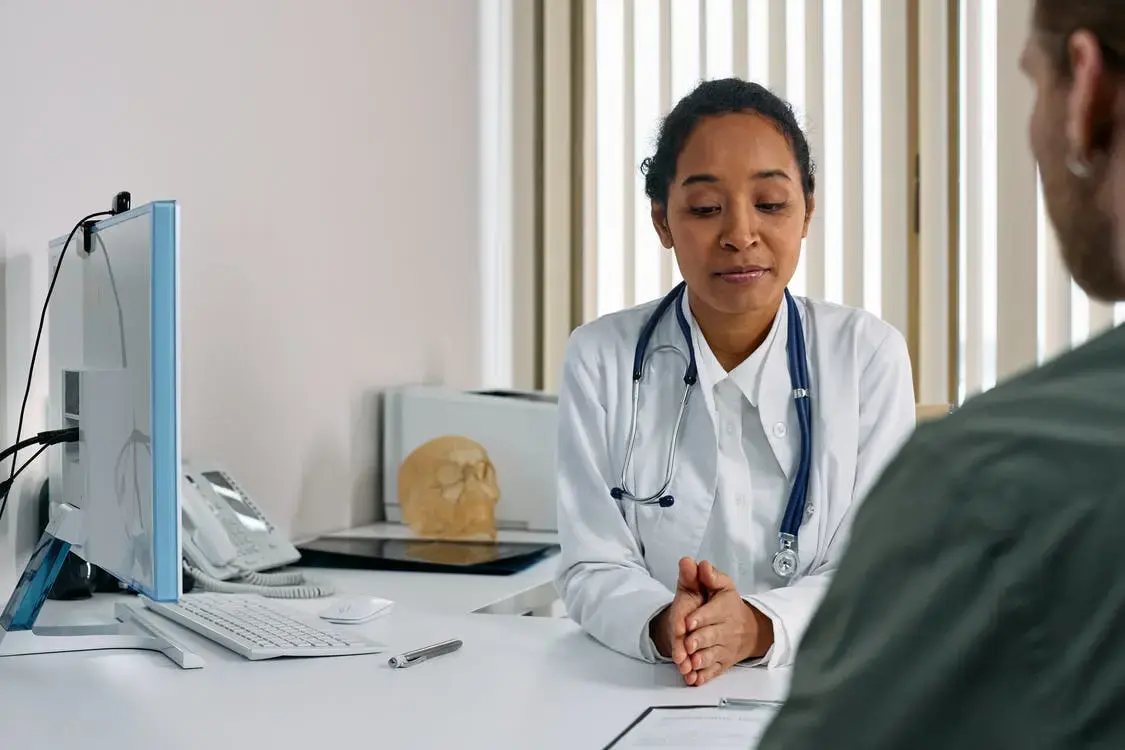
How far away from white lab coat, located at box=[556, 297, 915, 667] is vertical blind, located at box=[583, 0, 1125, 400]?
1.44 metres

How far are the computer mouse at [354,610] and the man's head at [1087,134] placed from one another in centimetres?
126

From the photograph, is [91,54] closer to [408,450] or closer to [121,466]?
[121,466]

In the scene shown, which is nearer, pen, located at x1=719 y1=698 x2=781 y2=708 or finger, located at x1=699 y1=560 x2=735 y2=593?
pen, located at x1=719 y1=698 x2=781 y2=708

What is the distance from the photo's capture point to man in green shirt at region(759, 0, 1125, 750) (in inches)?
16.8

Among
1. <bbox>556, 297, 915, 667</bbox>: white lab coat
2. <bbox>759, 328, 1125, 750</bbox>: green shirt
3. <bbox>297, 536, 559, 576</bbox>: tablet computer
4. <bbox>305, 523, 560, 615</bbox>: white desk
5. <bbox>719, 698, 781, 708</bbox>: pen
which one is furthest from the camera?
<bbox>297, 536, 559, 576</bbox>: tablet computer

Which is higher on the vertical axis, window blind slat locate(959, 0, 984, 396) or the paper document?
window blind slat locate(959, 0, 984, 396)

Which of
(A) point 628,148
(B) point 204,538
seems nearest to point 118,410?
(B) point 204,538

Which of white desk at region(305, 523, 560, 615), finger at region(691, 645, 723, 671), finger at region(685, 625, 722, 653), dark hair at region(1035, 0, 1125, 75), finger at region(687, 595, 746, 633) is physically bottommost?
white desk at region(305, 523, 560, 615)

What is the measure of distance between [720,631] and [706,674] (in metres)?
0.05

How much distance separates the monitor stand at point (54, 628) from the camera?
4.72 feet

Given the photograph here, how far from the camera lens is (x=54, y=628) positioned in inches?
59.9

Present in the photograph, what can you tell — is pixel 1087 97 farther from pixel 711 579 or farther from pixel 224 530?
pixel 224 530

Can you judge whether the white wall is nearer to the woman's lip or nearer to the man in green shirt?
the woman's lip

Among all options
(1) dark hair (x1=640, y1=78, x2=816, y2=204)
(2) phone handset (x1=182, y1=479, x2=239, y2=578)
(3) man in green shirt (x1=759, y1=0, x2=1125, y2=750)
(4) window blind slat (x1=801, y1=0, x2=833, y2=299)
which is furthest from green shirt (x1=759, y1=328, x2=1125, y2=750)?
(4) window blind slat (x1=801, y1=0, x2=833, y2=299)
